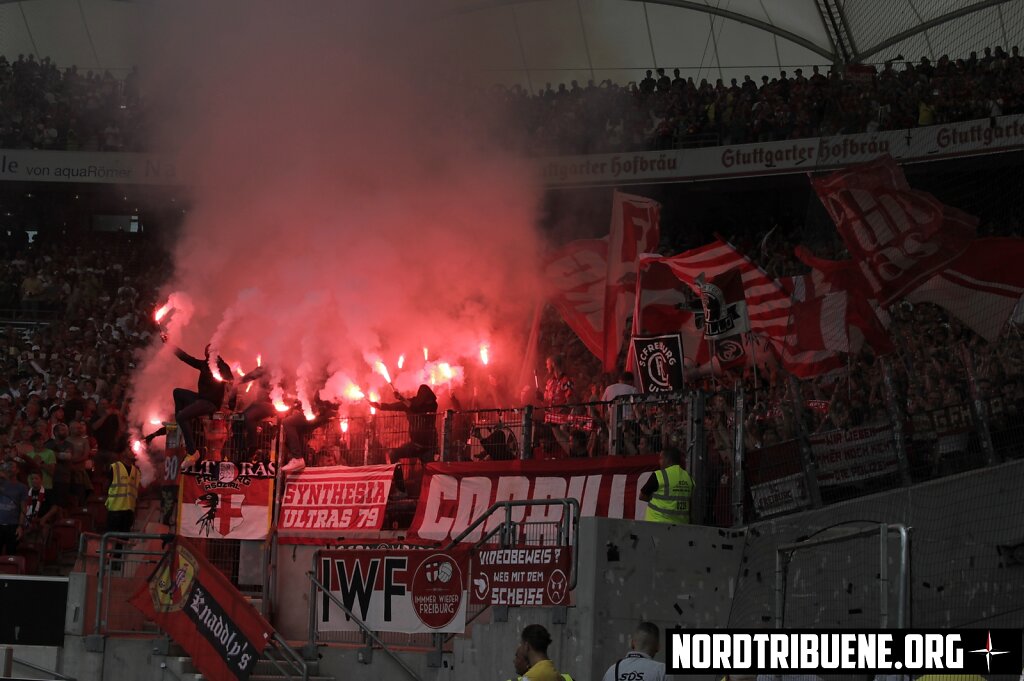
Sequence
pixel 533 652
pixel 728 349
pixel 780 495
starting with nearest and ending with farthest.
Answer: pixel 533 652
pixel 780 495
pixel 728 349

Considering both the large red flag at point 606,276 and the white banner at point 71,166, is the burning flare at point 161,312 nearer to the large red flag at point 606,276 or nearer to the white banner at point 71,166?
the large red flag at point 606,276

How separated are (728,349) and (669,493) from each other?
408 centimetres

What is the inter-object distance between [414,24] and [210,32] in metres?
3.56

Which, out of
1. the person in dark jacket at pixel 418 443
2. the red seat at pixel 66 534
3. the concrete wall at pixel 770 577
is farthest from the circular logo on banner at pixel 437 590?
the red seat at pixel 66 534

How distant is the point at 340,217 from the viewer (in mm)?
20391

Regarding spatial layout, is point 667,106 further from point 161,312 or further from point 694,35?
point 161,312

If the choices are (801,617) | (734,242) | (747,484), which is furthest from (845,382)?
(734,242)

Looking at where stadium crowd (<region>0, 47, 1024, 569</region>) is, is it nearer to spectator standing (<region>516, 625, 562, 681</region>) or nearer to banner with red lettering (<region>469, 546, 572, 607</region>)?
banner with red lettering (<region>469, 546, 572, 607</region>)

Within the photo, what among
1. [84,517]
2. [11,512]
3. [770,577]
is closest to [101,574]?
[11,512]

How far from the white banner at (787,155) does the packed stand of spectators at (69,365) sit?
8.40 metres

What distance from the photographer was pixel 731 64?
30.5m

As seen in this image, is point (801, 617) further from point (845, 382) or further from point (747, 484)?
point (845, 382)

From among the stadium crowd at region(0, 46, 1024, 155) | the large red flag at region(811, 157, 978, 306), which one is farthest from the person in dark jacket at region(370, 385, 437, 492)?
the stadium crowd at region(0, 46, 1024, 155)

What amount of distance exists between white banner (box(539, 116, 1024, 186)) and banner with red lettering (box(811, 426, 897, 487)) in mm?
11623
